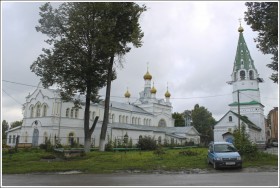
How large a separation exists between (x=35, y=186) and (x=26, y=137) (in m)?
36.3

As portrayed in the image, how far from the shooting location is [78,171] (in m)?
16.2

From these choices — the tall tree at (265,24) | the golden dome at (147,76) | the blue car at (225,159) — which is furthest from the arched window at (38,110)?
the tall tree at (265,24)

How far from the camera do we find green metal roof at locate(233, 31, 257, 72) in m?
65.4

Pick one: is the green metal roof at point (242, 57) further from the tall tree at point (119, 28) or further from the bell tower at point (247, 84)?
the tall tree at point (119, 28)

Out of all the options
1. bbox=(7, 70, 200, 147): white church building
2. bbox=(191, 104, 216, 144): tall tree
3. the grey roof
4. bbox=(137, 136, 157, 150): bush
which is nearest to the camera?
bbox=(137, 136, 157, 150): bush

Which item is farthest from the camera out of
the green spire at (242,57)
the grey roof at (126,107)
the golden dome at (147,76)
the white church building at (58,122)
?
the golden dome at (147,76)

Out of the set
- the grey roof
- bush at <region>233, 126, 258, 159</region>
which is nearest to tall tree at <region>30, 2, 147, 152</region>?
bush at <region>233, 126, 258, 159</region>

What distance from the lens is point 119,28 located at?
26.1 m

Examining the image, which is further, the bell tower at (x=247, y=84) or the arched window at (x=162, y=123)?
the arched window at (x=162, y=123)

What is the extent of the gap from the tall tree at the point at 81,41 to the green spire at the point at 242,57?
148 ft

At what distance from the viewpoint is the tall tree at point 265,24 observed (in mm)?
14141

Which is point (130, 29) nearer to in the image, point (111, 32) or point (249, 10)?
point (111, 32)

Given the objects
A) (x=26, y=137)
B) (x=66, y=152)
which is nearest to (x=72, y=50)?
(x=66, y=152)

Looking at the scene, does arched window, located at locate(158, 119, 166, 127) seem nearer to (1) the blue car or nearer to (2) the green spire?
(2) the green spire
